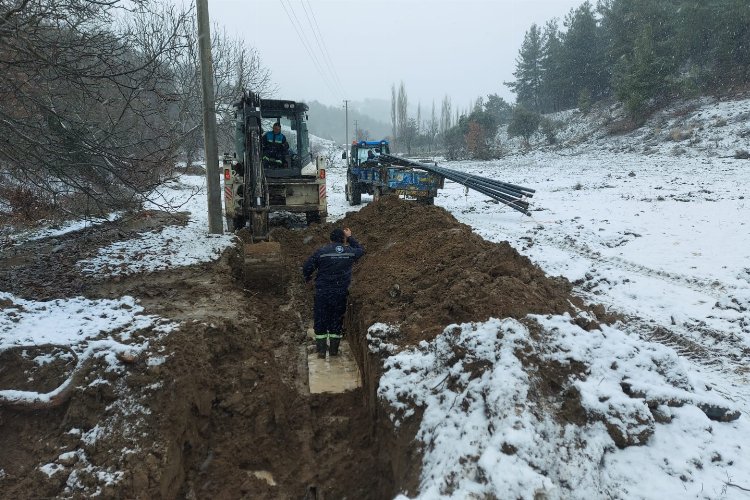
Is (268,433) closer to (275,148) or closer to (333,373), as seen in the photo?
(333,373)

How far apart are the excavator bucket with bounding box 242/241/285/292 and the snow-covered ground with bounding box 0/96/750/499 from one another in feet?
4.79

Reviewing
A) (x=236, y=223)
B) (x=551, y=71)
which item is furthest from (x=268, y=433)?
(x=551, y=71)

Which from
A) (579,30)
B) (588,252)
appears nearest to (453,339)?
(588,252)

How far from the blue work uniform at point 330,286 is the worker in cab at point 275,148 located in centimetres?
616

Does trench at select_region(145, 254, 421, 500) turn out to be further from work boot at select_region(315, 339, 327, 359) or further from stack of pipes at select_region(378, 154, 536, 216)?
stack of pipes at select_region(378, 154, 536, 216)

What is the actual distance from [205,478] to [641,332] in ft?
17.3

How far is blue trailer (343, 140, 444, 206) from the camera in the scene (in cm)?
1502

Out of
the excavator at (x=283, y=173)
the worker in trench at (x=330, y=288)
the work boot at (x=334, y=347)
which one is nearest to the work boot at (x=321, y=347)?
the worker in trench at (x=330, y=288)

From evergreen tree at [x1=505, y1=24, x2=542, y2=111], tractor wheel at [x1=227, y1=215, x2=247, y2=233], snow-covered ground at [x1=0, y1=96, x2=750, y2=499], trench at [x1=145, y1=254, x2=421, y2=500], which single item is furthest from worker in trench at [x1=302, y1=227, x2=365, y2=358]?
evergreen tree at [x1=505, y1=24, x2=542, y2=111]

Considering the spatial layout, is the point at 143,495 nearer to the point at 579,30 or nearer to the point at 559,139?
the point at 559,139

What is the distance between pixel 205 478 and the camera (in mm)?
4121

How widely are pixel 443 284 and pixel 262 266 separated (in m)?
3.43

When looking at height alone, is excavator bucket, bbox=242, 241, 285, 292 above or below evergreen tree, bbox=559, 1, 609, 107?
below

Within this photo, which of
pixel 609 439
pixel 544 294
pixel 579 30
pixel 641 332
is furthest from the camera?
pixel 579 30
